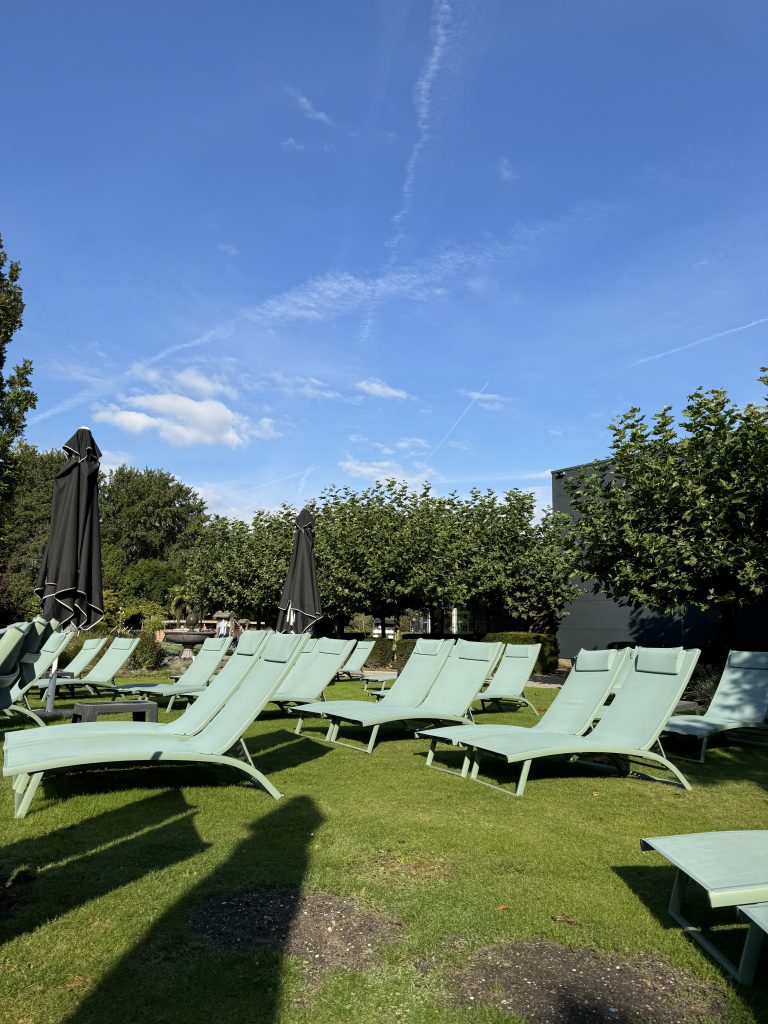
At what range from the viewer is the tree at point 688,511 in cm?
1342

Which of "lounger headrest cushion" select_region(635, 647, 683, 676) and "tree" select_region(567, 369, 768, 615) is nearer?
"lounger headrest cushion" select_region(635, 647, 683, 676)

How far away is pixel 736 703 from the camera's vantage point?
8.23 meters

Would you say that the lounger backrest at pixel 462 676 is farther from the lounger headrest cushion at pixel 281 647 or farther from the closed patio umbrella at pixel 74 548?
the closed patio umbrella at pixel 74 548

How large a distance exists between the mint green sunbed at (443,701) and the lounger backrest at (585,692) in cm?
115

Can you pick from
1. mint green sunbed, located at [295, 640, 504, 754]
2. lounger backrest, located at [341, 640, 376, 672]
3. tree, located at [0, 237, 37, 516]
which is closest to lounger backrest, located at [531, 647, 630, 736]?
mint green sunbed, located at [295, 640, 504, 754]

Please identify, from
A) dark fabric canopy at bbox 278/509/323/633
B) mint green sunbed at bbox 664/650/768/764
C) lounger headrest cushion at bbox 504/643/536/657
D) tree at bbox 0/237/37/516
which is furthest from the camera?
tree at bbox 0/237/37/516

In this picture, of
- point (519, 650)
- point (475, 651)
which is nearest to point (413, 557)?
point (519, 650)

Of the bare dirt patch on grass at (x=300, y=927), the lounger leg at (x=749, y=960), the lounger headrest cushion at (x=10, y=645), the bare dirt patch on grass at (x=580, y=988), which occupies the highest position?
the lounger headrest cushion at (x=10, y=645)

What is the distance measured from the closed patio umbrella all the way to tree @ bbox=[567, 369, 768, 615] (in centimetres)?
1014

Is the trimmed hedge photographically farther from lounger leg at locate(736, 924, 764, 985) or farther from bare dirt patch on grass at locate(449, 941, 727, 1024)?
lounger leg at locate(736, 924, 764, 985)

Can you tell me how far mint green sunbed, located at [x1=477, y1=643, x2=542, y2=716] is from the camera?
10.1 m

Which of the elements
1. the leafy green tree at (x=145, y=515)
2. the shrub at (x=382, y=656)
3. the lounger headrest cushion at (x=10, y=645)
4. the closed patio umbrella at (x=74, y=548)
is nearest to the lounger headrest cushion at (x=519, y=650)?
the closed patio umbrella at (x=74, y=548)

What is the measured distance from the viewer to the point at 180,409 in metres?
40.4

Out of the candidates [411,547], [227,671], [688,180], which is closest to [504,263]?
[688,180]
